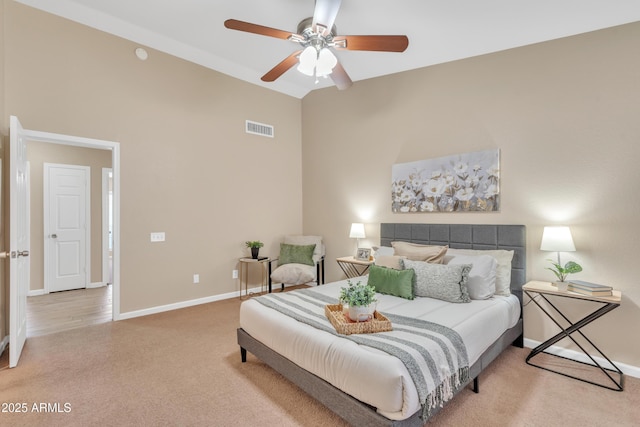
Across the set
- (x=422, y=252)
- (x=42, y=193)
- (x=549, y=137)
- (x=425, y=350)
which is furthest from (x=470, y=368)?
(x=42, y=193)

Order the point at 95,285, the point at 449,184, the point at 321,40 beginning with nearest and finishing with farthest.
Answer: the point at 321,40 → the point at 449,184 → the point at 95,285

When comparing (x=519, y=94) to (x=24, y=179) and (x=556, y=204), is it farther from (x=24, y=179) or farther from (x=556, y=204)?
(x=24, y=179)

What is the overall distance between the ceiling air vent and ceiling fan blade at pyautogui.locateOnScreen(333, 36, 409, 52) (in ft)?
8.86

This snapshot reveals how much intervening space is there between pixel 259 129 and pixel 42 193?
368 cm

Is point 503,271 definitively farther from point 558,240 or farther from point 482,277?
point 558,240

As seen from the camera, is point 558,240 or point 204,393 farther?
point 558,240

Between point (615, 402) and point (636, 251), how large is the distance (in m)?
1.22

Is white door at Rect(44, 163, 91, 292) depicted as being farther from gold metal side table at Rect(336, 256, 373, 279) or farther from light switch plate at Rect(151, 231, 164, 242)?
gold metal side table at Rect(336, 256, 373, 279)

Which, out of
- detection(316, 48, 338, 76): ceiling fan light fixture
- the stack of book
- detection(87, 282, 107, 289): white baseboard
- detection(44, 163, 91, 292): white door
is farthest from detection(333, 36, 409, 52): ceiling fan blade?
detection(87, 282, 107, 289): white baseboard

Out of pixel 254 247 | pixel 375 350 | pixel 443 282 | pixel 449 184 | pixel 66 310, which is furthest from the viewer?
pixel 254 247

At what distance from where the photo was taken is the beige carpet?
2016 millimetres

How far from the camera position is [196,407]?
2.13m

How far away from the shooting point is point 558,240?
2713 millimetres

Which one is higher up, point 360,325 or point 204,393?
point 360,325
